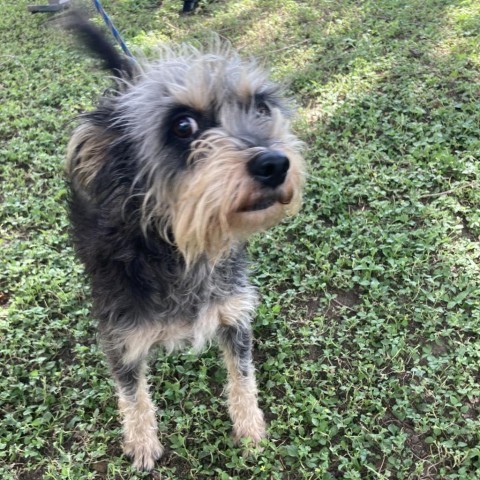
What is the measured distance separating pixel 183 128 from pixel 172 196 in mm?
304

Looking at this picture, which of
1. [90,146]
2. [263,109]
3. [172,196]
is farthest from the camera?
[263,109]

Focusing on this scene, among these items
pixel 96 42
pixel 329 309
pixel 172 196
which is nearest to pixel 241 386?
pixel 329 309

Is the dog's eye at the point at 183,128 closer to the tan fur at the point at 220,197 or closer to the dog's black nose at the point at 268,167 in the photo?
the tan fur at the point at 220,197

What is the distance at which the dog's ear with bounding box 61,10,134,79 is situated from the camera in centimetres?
276

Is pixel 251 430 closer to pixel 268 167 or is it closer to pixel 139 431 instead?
pixel 139 431

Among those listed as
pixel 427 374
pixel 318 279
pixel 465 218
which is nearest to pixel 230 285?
pixel 318 279

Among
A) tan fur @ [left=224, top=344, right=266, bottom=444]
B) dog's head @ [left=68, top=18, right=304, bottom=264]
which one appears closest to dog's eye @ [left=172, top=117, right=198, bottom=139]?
dog's head @ [left=68, top=18, right=304, bottom=264]

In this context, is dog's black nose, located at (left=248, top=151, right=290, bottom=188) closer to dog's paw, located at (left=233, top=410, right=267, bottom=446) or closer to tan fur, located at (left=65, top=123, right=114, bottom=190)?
tan fur, located at (left=65, top=123, right=114, bottom=190)

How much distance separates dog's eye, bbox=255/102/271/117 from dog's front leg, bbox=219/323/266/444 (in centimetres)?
121

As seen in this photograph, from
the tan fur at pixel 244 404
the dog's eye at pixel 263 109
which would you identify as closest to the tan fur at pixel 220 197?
the dog's eye at pixel 263 109

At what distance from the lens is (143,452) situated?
9.55 feet

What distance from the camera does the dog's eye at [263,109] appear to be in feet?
8.20

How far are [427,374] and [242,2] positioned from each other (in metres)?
6.88

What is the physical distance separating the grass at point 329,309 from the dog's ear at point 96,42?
0.32 m
